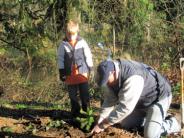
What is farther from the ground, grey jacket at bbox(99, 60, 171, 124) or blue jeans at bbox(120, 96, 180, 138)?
grey jacket at bbox(99, 60, 171, 124)

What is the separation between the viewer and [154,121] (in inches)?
259

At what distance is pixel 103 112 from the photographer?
664cm

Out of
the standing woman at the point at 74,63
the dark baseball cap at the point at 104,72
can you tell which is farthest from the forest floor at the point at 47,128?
the dark baseball cap at the point at 104,72

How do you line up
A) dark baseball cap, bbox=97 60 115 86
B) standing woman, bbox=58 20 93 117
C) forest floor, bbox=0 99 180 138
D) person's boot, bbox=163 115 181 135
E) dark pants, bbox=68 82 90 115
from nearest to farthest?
dark baseball cap, bbox=97 60 115 86
person's boot, bbox=163 115 181 135
forest floor, bbox=0 99 180 138
standing woman, bbox=58 20 93 117
dark pants, bbox=68 82 90 115

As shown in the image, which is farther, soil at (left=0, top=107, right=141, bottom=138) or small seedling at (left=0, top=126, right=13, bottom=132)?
small seedling at (left=0, top=126, right=13, bottom=132)

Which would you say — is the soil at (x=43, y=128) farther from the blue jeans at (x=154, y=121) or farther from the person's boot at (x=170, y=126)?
the person's boot at (x=170, y=126)

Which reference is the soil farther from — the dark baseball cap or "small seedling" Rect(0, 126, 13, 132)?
the dark baseball cap

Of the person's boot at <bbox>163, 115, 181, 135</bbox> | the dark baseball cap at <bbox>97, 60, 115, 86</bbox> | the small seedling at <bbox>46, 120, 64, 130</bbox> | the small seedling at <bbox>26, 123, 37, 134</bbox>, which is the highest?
the dark baseball cap at <bbox>97, 60, 115, 86</bbox>

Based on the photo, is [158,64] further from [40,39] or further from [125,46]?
[40,39]

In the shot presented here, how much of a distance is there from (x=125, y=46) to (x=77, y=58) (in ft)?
17.2

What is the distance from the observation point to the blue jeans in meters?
6.54

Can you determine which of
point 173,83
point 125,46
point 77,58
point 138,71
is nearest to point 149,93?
point 138,71

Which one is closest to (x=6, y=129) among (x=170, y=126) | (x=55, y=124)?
(x=55, y=124)

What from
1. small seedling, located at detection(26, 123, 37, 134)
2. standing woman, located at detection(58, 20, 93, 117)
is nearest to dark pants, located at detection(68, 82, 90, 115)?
standing woman, located at detection(58, 20, 93, 117)
